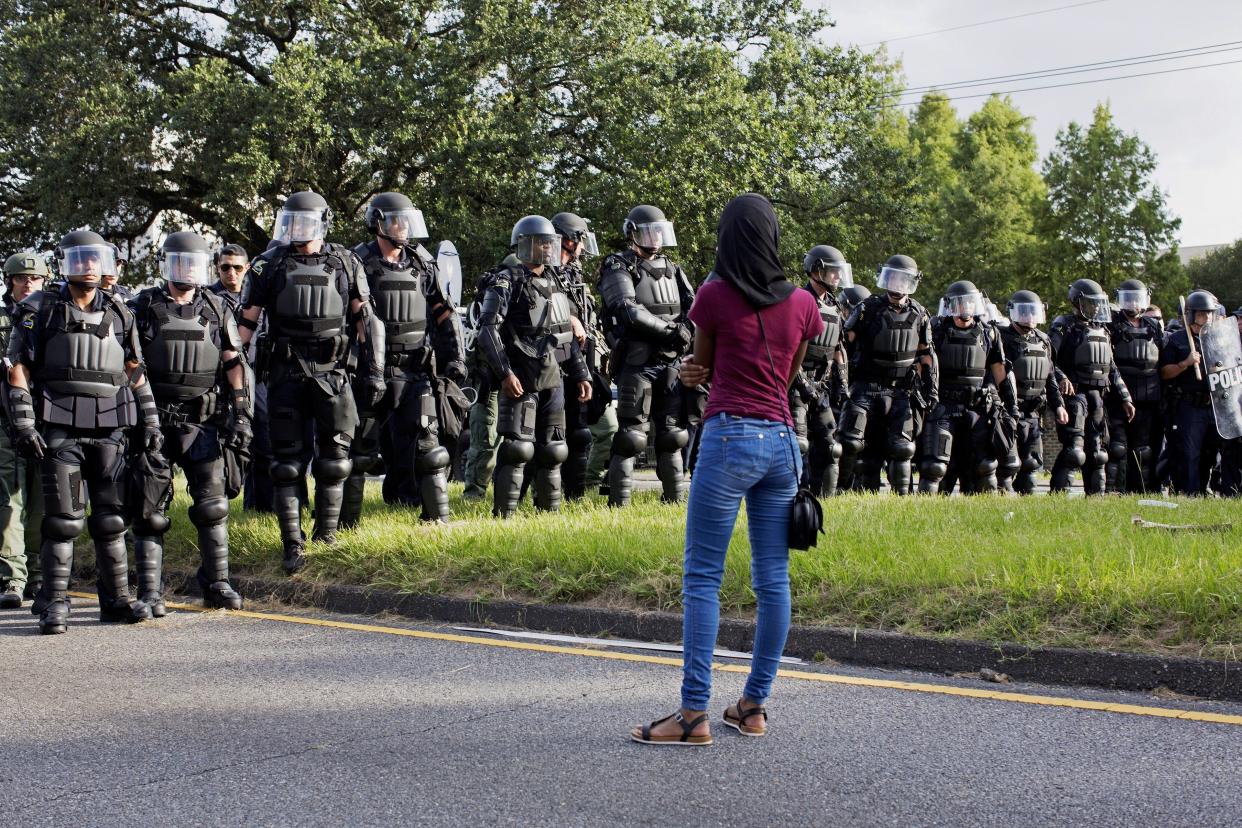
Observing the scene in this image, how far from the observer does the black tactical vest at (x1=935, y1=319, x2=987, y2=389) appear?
39.3ft

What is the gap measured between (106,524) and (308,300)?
177 cm

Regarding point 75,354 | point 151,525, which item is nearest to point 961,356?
point 151,525

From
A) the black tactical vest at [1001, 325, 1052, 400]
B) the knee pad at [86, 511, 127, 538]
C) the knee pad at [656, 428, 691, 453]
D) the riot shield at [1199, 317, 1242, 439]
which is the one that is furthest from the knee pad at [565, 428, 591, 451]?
the riot shield at [1199, 317, 1242, 439]

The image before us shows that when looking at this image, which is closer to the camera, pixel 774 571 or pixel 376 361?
pixel 774 571

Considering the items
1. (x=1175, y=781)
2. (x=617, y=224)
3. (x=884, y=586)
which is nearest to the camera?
(x=1175, y=781)

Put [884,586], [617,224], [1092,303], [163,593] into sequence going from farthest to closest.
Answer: [617,224], [1092,303], [163,593], [884,586]

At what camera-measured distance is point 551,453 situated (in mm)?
9891

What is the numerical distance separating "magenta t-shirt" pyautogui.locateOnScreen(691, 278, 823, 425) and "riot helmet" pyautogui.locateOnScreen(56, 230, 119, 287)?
3968mm

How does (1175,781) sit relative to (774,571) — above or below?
below

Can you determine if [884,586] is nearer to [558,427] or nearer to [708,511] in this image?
[708,511]

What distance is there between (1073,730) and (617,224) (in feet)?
73.8

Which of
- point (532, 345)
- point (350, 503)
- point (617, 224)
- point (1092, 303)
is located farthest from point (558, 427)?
point (617, 224)

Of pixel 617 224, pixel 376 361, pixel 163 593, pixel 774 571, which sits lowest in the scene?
pixel 163 593

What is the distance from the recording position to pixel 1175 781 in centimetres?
417
